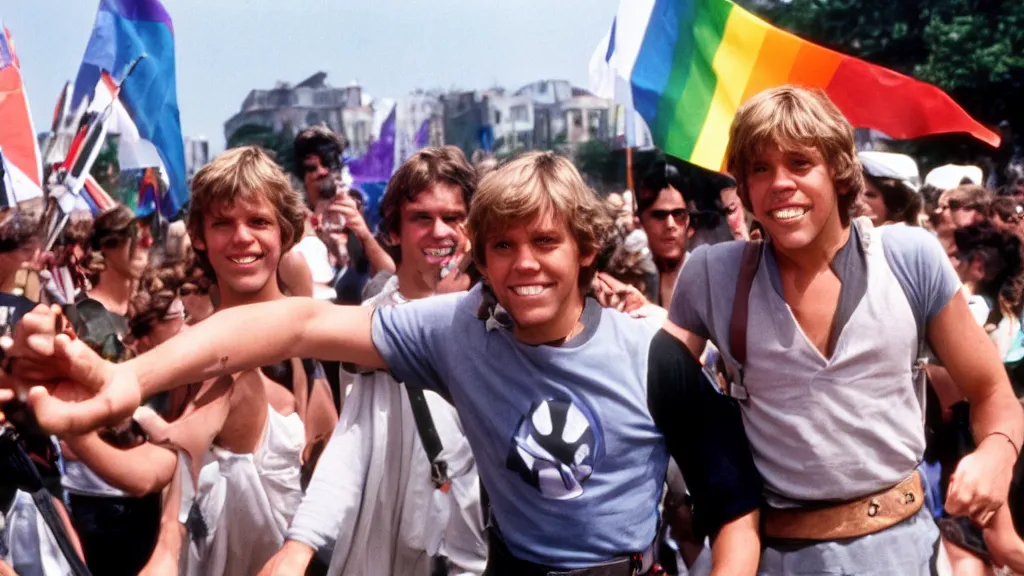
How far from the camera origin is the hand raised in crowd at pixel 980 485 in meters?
3.28

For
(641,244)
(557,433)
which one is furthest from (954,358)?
(641,244)

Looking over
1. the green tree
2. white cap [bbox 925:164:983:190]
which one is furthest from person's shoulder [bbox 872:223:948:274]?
the green tree

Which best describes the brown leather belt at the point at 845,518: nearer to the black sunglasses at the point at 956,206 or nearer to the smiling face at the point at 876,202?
the smiling face at the point at 876,202

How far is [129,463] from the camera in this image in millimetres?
4102

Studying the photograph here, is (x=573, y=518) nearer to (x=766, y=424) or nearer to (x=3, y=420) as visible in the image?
(x=766, y=424)

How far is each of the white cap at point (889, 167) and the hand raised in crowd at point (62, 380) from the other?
13.2ft

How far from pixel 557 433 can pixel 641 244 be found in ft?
19.6

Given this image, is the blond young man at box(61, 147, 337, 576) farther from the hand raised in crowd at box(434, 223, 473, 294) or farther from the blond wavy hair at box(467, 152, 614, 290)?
the blond wavy hair at box(467, 152, 614, 290)

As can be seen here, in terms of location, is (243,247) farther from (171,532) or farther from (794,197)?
(794,197)

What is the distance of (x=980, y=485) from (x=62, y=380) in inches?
78.6

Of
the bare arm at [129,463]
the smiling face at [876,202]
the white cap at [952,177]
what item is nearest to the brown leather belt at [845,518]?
the bare arm at [129,463]

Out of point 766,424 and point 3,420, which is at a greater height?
point 766,424

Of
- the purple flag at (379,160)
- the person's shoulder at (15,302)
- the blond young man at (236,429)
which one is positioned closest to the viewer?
the blond young man at (236,429)

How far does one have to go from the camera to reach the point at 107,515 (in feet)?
19.4
